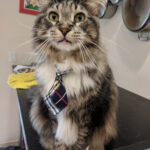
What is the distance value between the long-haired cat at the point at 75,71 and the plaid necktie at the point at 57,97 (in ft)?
0.05

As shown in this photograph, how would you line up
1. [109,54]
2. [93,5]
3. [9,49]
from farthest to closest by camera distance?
[9,49]
[109,54]
[93,5]

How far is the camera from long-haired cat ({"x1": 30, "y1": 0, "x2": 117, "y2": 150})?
0.52 metres

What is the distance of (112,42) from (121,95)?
53cm

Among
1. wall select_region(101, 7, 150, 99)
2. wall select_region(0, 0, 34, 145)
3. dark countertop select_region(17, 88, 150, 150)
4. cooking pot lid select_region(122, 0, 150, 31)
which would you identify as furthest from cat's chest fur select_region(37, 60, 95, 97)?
wall select_region(0, 0, 34, 145)

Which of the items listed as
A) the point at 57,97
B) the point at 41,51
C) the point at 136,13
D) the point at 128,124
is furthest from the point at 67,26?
the point at 136,13

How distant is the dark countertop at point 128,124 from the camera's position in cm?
61

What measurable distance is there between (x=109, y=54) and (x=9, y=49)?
117cm

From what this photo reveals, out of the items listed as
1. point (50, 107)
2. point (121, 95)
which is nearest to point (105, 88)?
point (50, 107)

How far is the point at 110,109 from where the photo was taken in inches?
25.4

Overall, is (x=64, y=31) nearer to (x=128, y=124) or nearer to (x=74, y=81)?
(x=74, y=81)

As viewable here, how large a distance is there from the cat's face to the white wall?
25.1 inches

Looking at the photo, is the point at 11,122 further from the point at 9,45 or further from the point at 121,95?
the point at 121,95

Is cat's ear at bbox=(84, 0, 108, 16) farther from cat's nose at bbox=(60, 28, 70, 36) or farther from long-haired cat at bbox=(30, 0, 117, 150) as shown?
cat's nose at bbox=(60, 28, 70, 36)

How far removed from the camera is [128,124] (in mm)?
762
